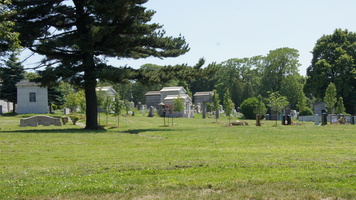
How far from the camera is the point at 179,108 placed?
154 feet

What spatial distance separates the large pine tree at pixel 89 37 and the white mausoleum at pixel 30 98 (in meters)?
24.5

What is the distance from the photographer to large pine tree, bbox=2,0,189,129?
24.6 meters

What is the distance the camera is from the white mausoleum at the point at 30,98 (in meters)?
49.8

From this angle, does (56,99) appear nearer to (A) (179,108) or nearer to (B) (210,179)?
(A) (179,108)

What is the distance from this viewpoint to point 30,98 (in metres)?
50.1

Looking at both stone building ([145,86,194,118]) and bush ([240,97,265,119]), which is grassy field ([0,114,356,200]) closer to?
stone building ([145,86,194,118])

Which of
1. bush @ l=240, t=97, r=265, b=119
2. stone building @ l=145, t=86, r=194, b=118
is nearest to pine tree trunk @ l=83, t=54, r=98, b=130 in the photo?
stone building @ l=145, t=86, r=194, b=118

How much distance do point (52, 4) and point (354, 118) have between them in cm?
2871

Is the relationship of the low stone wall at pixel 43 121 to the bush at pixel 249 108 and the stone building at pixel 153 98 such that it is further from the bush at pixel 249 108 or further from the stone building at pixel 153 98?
the stone building at pixel 153 98

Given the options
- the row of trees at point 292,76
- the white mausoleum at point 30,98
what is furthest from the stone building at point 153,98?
the white mausoleum at point 30,98

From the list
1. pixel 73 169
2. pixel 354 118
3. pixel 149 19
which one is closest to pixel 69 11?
pixel 149 19

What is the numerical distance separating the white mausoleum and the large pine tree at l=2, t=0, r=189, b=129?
24530 mm

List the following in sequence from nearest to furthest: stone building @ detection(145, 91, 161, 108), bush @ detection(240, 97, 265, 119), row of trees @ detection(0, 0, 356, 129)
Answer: row of trees @ detection(0, 0, 356, 129), bush @ detection(240, 97, 265, 119), stone building @ detection(145, 91, 161, 108)

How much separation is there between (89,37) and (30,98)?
95.2 ft
